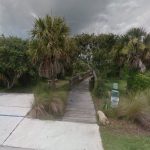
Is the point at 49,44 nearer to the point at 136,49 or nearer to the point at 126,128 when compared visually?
the point at 126,128

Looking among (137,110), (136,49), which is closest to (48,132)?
(137,110)

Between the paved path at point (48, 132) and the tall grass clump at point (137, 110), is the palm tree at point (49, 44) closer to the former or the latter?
the paved path at point (48, 132)

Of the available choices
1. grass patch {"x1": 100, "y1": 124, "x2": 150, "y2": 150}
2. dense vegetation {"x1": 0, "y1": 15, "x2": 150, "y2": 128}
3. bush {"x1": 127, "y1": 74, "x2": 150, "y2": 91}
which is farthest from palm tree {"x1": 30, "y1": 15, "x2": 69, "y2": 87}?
grass patch {"x1": 100, "y1": 124, "x2": 150, "y2": 150}

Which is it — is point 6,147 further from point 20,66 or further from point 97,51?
point 97,51

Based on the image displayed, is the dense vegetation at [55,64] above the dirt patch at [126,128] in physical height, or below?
above

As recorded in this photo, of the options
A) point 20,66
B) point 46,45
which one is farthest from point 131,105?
point 20,66

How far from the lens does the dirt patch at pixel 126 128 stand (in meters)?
7.00

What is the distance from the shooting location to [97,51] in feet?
73.9

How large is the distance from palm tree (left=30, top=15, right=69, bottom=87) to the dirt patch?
19.0 ft

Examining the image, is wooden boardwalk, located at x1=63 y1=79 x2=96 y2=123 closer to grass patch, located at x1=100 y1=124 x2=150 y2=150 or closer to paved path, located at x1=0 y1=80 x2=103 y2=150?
paved path, located at x1=0 y1=80 x2=103 y2=150

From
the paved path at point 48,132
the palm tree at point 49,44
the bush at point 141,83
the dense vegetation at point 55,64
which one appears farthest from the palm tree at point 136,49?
the paved path at point 48,132

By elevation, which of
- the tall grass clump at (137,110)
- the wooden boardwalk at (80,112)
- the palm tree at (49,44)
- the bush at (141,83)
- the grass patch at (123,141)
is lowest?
the grass patch at (123,141)

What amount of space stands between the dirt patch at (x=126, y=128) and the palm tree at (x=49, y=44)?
5.80 meters

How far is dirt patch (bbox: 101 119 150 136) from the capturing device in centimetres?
700
